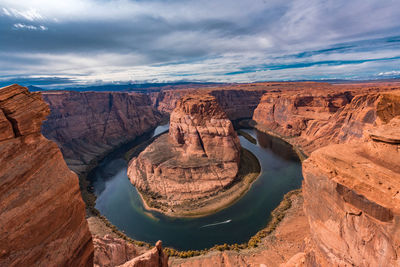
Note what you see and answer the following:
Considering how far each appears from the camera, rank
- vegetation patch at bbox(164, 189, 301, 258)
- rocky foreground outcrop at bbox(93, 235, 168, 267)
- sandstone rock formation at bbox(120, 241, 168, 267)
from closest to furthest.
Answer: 1. sandstone rock formation at bbox(120, 241, 168, 267)
2. rocky foreground outcrop at bbox(93, 235, 168, 267)
3. vegetation patch at bbox(164, 189, 301, 258)

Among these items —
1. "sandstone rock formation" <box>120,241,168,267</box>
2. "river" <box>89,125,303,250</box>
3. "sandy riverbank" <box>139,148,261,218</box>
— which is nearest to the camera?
"sandstone rock formation" <box>120,241,168,267</box>

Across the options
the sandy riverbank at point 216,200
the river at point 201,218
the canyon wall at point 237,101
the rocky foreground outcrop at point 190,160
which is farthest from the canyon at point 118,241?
the canyon wall at point 237,101

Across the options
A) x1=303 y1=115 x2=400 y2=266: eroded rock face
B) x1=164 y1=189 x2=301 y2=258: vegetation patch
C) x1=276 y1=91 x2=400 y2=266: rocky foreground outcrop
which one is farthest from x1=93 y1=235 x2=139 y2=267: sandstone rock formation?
x1=303 y1=115 x2=400 y2=266: eroded rock face

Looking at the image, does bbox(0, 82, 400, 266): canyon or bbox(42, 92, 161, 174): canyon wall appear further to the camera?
bbox(42, 92, 161, 174): canyon wall

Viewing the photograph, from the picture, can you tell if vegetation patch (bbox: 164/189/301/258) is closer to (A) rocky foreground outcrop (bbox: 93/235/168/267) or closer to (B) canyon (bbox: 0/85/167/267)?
(A) rocky foreground outcrop (bbox: 93/235/168/267)

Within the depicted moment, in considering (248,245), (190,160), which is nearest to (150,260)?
(248,245)

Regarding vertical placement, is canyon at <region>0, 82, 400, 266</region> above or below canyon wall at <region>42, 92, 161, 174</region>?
above

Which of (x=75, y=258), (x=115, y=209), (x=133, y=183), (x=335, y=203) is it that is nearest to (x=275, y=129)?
(x=133, y=183)
